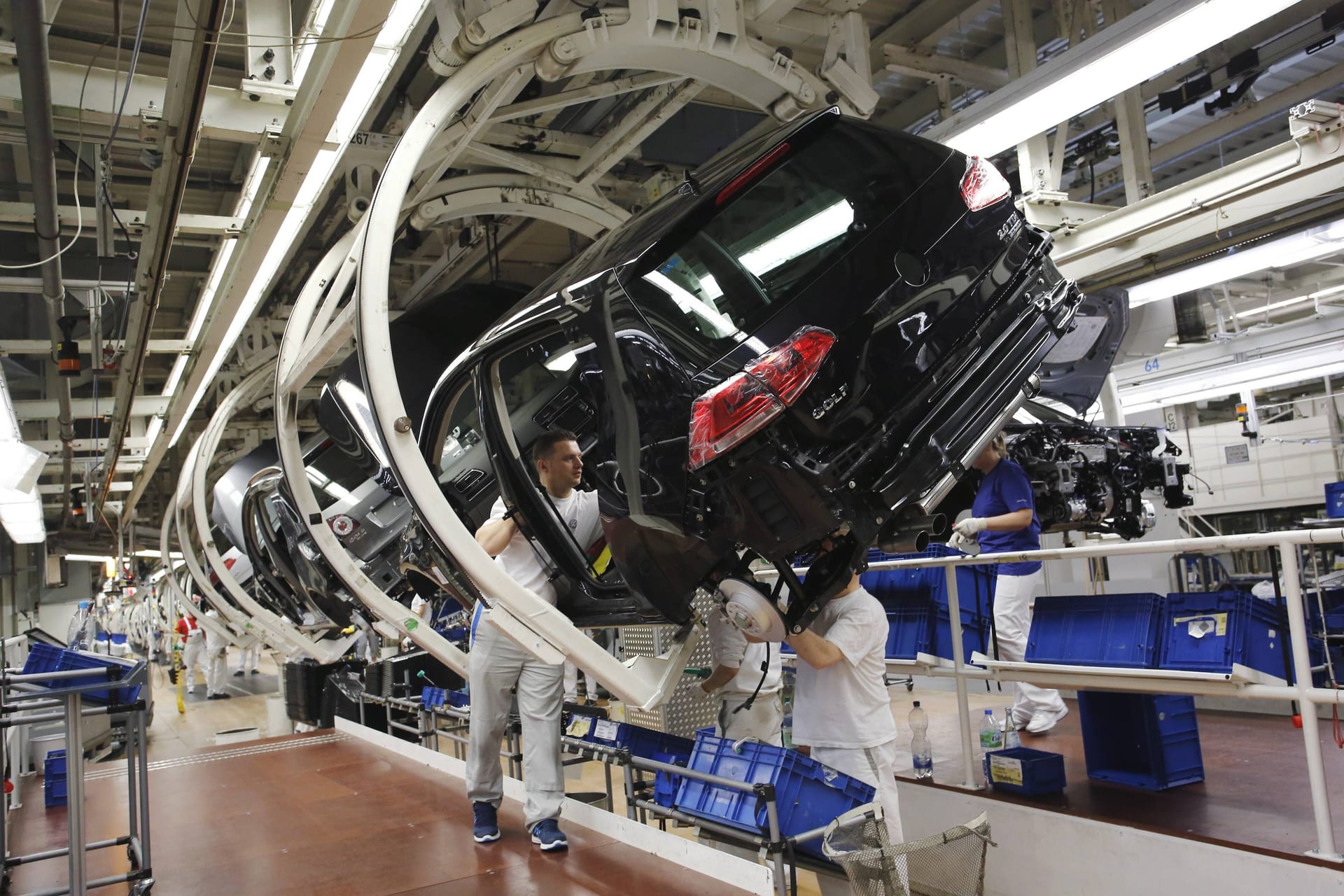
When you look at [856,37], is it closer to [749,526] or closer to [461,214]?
[461,214]

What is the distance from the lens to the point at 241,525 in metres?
8.91

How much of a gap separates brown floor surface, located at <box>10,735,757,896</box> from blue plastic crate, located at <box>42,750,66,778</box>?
0.23 meters

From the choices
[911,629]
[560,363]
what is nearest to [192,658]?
[560,363]

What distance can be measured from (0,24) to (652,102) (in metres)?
3.04

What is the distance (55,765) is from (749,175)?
6.31m

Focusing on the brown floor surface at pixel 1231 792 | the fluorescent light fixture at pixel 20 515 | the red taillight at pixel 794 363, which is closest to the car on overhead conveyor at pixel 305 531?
the fluorescent light fixture at pixel 20 515

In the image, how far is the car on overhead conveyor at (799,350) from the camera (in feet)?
9.49

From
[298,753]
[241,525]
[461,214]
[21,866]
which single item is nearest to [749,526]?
[461,214]

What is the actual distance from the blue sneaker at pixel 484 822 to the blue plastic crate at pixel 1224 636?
2729 mm

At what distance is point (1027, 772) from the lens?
4359 millimetres

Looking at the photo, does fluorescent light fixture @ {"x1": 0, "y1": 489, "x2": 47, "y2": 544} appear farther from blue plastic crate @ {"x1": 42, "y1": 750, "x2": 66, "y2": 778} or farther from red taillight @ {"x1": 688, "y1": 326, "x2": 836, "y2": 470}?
red taillight @ {"x1": 688, "y1": 326, "x2": 836, "y2": 470}

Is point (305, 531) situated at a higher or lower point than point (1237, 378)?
lower

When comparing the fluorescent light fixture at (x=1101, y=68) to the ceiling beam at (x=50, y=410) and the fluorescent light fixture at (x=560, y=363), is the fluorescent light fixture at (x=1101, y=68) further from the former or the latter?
the ceiling beam at (x=50, y=410)

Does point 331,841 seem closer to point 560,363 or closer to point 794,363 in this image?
point 560,363
